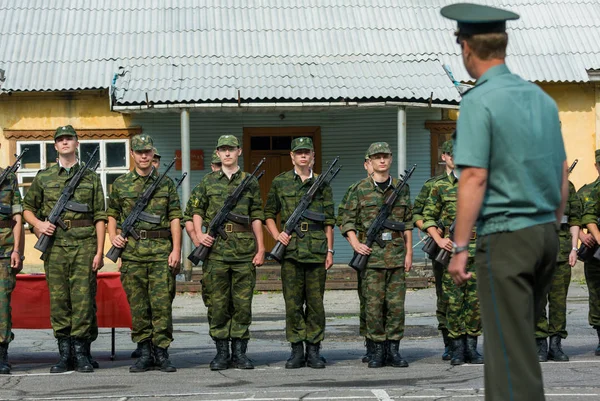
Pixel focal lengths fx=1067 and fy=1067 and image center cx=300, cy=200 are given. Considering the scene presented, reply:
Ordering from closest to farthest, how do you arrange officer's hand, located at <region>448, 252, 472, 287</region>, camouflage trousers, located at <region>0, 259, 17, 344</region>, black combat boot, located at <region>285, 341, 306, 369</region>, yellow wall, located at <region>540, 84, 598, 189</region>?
officer's hand, located at <region>448, 252, 472, 287</region> → camouflage trousers, located at <region>0, 259, 17, 344</region> → black combat boot, located at <region>285, 341, 306, 369</region> → yellow wall, located at <region>540, 84, 598, 189</region>

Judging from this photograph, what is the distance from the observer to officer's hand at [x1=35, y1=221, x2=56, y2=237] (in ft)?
32.7

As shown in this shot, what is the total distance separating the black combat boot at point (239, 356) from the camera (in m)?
10.1

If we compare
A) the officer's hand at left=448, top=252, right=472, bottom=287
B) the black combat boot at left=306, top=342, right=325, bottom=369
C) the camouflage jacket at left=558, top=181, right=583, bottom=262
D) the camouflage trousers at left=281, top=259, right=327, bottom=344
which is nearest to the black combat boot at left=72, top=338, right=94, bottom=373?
the camouflage trousers at left=281, top=259, right=327, bottom=344

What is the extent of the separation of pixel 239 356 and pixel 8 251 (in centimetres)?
239

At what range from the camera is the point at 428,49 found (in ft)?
70.6

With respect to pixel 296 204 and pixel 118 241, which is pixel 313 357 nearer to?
pixel 296 204

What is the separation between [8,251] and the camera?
10031 millimetres

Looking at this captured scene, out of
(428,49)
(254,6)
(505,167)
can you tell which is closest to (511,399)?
(505,167)

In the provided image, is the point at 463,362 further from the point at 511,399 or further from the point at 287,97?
the point at 287,97

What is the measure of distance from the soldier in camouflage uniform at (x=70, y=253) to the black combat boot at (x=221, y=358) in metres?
1.16

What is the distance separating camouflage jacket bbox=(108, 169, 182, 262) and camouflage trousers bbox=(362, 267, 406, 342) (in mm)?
1955

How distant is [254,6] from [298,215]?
13.1 meters

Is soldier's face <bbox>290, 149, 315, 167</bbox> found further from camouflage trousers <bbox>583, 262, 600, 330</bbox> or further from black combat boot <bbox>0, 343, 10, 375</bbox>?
black combat boot <bbox>0, 343, 10, 375</bbox>

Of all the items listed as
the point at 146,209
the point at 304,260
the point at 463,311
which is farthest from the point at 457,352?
the point at 146,209
